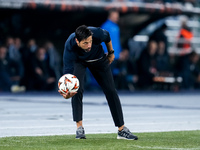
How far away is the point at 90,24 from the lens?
24.6 meters

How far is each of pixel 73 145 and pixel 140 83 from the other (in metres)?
17.4

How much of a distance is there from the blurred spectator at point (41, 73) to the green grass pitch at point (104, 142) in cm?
1397

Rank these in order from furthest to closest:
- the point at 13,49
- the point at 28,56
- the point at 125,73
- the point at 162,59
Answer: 1. the point at 162,59
2. the point at 125,73
3. the point at 28,56
4. the point at 13,49

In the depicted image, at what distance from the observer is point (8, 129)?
10.6 m

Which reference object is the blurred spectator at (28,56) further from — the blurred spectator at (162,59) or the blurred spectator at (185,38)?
the blurred spectator at (185,38)

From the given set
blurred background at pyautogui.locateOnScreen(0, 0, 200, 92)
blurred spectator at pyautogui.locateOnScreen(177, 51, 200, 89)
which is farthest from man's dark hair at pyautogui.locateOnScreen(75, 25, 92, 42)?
blurred spectator at pyautogui.locateOnScreen(177, 51, 200, 89)

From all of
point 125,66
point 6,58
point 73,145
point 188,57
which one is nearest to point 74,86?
point 73,145

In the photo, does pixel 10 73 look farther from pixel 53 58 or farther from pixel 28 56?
pixel 53 58

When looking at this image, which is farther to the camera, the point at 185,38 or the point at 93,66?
the point at 185,38

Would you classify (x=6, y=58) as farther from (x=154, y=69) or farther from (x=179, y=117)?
(x=179, y=117)

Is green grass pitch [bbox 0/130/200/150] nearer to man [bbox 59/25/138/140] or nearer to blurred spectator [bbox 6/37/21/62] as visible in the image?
man [bbox 59/25/138/140]

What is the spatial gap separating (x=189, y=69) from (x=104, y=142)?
1933 cm

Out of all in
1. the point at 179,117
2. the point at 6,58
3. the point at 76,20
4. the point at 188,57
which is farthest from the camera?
the point at 188,57

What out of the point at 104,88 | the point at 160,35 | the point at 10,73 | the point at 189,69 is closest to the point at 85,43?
the point at 104,88
